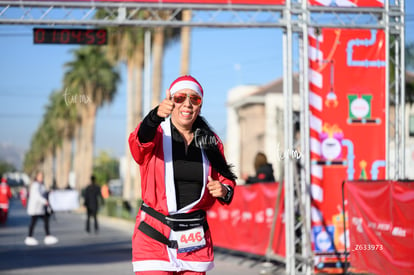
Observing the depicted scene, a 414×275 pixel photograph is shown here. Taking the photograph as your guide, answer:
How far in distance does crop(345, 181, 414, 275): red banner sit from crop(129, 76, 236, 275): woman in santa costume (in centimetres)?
369

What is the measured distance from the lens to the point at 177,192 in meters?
4.43

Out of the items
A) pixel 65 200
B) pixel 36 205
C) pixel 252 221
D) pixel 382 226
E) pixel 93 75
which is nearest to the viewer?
pixel 382 226

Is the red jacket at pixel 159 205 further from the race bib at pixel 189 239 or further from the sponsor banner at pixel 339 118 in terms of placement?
the sponsor banner at pixel 339 118

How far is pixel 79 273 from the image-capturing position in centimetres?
1185

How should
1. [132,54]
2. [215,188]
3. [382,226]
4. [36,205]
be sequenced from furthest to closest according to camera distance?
[132,54], [36,205], [382,226], [215,188]

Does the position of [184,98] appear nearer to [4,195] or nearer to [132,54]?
[4,195]

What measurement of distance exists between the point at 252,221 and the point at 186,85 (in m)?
9.38

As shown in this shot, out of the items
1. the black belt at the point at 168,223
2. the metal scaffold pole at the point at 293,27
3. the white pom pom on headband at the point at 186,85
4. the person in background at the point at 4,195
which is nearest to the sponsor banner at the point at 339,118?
the metal scaffold pole at the point at 293,27

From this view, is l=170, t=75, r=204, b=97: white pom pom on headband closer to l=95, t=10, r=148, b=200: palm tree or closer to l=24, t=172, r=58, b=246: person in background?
l=24, t=172, r=58, b=246: person in background

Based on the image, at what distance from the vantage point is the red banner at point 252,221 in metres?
12.5

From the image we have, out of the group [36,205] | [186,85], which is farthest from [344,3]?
[36,205]

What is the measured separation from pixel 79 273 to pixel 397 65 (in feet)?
19.0

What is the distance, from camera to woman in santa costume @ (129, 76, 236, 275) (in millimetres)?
4395

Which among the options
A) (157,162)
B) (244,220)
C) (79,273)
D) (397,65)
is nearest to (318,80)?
(397,65)
